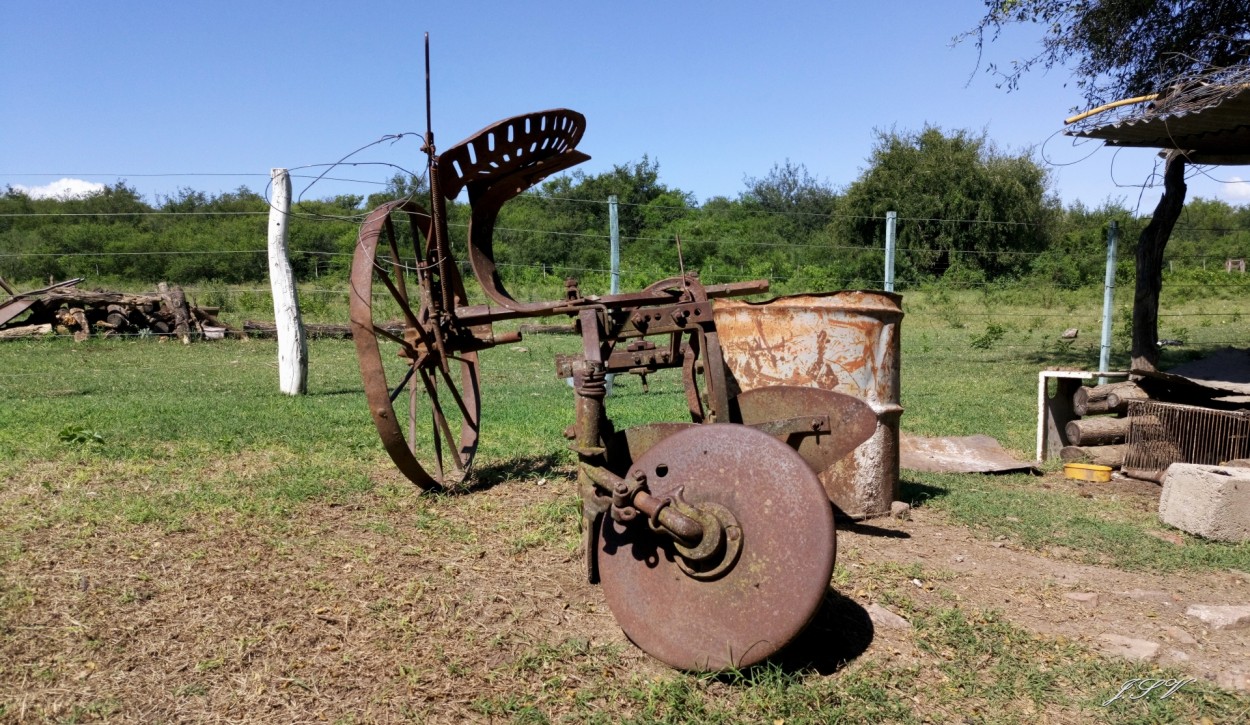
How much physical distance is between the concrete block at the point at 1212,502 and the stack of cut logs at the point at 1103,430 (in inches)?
53.5

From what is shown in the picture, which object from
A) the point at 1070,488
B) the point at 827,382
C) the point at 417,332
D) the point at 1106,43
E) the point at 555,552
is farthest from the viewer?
the point at 1106,43

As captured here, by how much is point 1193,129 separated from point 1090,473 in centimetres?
326

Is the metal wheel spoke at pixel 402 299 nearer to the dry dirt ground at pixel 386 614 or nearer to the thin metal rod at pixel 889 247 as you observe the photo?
the dry dirt ground at pixel 386 614

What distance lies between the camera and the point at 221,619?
3.62m

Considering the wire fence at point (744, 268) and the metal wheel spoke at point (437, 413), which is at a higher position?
the wire fence at point (744, 268)

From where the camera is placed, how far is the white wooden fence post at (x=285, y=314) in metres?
9.23

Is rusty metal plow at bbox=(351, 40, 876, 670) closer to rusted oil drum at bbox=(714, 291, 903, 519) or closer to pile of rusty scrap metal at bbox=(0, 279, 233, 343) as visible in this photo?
rusted oil drum at bbox=(714, 291, 903, 519)

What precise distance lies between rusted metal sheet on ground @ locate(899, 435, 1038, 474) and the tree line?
15.2ft

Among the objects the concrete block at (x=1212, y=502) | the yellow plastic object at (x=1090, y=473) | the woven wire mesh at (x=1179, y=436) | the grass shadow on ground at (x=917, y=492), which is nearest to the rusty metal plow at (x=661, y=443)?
the grass shadow on ground at (x=917, y=492)

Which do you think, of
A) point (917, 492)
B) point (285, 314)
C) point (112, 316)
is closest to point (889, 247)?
point (917, 492)

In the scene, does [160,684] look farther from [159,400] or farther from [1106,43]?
[1106,43]

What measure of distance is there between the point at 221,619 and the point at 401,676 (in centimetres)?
90

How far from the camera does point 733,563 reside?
3193 mm

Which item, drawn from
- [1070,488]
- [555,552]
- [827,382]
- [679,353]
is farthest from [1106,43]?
[555,552]
